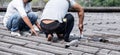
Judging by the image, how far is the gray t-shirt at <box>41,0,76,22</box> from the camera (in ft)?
16.1

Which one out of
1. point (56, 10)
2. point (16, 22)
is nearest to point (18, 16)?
point (16, 22)

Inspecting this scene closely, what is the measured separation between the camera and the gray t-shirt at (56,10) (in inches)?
194

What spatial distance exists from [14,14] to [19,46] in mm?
1081

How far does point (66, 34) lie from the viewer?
197 inches

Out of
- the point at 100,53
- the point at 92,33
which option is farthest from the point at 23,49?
the point at 92,33

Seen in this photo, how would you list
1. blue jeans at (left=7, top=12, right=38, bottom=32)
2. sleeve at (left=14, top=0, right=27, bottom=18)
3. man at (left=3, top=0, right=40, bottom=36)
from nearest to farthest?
sleeve at (left=14, top=0, right=27, bottom=18)
man at (left=3, top=0, right=40, bottom=36)
blue jeans at (left=7, top=12, right=38, bottom=32)

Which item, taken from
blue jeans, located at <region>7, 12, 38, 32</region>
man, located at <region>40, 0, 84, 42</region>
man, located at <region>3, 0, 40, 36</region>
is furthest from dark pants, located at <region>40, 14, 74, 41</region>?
blue jeans, located at <region>7, 12, 38, 32</region>

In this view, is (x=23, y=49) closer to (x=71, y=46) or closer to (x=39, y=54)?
(x=39, y=54)

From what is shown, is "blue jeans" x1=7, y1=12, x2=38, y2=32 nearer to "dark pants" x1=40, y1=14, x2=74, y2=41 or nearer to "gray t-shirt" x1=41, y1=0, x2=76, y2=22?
"gray t-shirt" x1=41, y1=0, x2=76, y2=22

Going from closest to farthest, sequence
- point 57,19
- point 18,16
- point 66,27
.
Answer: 1. point 57,19
2. point 66,27
3. point 18,16

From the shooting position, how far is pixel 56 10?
16.2 feet

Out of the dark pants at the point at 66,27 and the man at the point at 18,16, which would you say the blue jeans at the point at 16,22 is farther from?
the dark pants at the point at 66,27

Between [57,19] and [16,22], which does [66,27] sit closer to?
[57,19]

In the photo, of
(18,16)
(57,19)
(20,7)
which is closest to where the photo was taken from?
(57,19)
